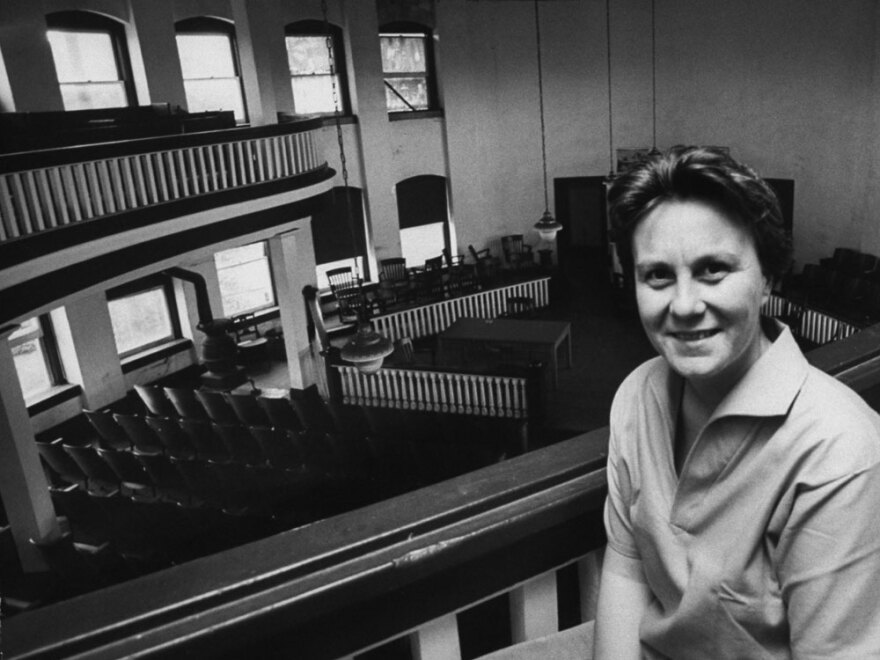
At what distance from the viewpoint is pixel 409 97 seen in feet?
53.6

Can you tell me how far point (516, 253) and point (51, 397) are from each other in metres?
10.3

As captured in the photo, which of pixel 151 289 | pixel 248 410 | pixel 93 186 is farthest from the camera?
pixel 151 289

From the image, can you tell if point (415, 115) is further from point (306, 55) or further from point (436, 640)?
point (436, 640)

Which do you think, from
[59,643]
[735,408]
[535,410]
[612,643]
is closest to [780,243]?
[735,408]

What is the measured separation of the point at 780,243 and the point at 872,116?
14693 millimetres

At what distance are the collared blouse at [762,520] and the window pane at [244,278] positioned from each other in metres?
13.1

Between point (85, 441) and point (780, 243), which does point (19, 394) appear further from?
point (780, 243)

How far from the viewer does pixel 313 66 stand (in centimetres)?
1477

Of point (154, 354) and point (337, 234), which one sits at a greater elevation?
point (337, 234)

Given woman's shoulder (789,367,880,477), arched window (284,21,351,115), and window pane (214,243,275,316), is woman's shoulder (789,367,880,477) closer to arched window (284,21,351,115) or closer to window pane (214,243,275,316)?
window pane (214,243,275,316)

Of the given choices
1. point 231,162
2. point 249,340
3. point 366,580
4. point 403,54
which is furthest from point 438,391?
point 366,580

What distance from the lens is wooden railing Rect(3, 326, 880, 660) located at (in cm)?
104

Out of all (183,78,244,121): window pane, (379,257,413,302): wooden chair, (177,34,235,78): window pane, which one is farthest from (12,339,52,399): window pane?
(379,257,413,302): wooden chair

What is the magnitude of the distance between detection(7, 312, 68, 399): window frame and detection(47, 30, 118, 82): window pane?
3777 millimetres
